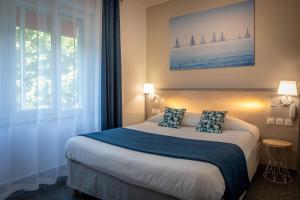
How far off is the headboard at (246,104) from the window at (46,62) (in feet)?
6.04

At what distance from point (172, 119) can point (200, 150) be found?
1326 millimetres

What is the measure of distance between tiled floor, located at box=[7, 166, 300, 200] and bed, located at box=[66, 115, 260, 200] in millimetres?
181

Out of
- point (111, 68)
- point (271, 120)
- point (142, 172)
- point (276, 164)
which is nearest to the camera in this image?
point (142, 172)

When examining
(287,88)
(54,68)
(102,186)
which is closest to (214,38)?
(287,88)

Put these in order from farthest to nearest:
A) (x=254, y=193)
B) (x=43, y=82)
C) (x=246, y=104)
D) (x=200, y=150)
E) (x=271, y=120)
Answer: (x=246, y=104)
(x=271, y=120)
(x=43, y=82)
(x=254, y=193)
(x=200, y=150)

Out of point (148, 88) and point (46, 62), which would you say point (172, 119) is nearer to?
point (148, 88)

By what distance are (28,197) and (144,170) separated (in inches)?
60.9

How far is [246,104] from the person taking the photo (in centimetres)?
326

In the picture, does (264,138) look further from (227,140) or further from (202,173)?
(202,173)

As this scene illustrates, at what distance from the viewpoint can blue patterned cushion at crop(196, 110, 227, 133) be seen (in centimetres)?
292

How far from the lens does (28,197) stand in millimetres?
2402

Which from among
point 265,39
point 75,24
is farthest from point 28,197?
point 265,39

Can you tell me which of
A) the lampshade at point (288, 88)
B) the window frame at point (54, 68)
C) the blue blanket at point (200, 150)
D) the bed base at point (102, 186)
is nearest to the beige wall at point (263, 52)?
the lampshade at point (288, 88)

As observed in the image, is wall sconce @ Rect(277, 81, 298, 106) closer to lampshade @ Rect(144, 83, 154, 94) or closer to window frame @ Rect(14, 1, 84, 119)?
lampshade @ Rect(144, 83, 154, 94)
